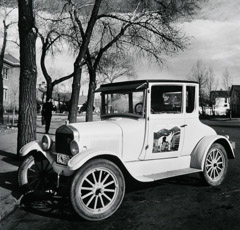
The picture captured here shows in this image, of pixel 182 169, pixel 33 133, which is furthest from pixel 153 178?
pixel 33 133

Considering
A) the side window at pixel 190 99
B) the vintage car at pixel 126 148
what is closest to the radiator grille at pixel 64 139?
the vintage car at pixel 126 148

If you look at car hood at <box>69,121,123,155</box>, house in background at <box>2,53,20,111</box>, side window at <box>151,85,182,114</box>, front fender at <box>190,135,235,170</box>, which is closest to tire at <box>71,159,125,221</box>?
car hood at <box>69,121,123,155</box>

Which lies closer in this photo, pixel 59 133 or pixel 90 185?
pixel 90 185

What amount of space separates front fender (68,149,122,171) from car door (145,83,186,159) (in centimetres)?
108

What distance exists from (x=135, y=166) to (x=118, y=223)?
1.12 meters

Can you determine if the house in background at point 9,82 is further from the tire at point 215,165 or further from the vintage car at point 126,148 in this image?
the tire at point 215,165

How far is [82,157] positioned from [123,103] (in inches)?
66.3

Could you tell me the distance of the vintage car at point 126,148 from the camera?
4.13 meters

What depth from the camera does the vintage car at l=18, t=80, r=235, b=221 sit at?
413 centimetres

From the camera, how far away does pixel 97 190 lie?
13.6 ft

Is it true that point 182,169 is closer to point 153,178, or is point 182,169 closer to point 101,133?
point 153,178

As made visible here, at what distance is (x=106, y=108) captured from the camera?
18.7 feet

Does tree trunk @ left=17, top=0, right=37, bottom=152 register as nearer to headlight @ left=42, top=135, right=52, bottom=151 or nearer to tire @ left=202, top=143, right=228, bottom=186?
headlight @ left=42, top=135, right=52, bottom=151

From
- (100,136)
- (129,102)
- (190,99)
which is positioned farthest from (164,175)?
(190,99)
